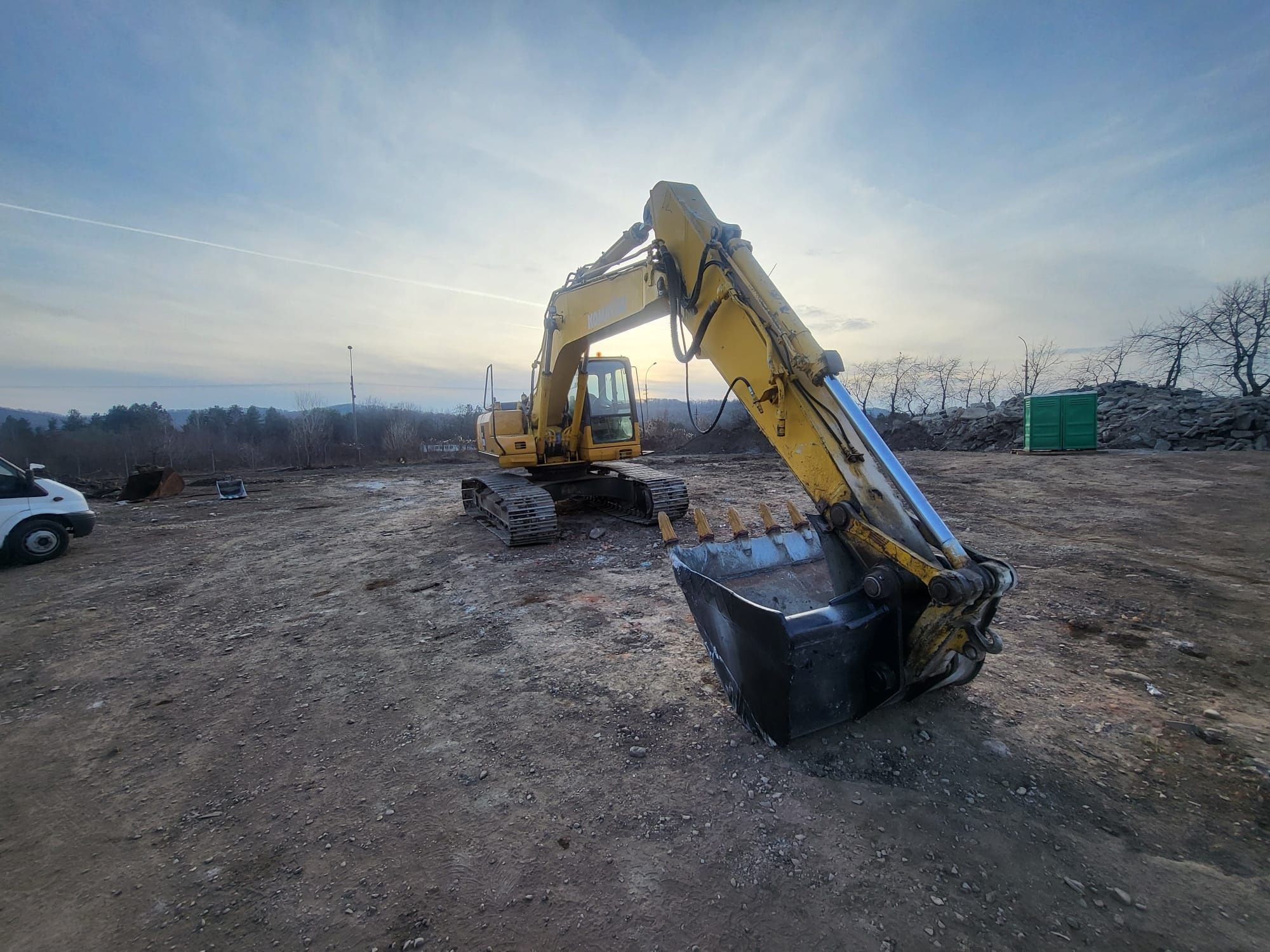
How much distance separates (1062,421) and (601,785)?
68.1 feet

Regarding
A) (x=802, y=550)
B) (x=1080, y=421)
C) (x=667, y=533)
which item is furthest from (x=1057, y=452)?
(x=667, y=533)

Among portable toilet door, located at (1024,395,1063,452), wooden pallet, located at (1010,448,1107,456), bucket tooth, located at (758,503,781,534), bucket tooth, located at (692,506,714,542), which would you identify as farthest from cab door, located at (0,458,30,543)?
portable toilet door, located at (1024,395,1063,452)

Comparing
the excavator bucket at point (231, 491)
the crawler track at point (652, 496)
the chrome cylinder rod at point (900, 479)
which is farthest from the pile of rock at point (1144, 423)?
the excavator bucket at point (231, 491)

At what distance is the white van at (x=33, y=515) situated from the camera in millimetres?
7676

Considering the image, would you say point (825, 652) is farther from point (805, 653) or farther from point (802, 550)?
point (802, 550)

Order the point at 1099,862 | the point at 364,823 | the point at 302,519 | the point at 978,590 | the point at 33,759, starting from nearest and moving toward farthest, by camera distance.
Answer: the point at 1099,862 → the point at 978,590 → the point at 364,823 → the point at 33,759 → the point at 302,519

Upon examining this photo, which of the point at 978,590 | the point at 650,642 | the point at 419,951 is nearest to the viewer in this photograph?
the point at 419,951

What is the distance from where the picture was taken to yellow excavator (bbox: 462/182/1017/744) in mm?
2496

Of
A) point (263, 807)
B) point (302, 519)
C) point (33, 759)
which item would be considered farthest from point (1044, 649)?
point (302, 519)

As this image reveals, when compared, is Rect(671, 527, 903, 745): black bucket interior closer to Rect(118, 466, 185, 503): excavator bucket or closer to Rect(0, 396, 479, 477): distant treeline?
Rect(118, 466, 185, 503): excavator bucket

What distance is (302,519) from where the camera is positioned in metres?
10.6

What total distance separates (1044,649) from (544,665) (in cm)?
352

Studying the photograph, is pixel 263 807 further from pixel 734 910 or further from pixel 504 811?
pixel 734 910

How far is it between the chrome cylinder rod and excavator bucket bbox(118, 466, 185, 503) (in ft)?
59.3
